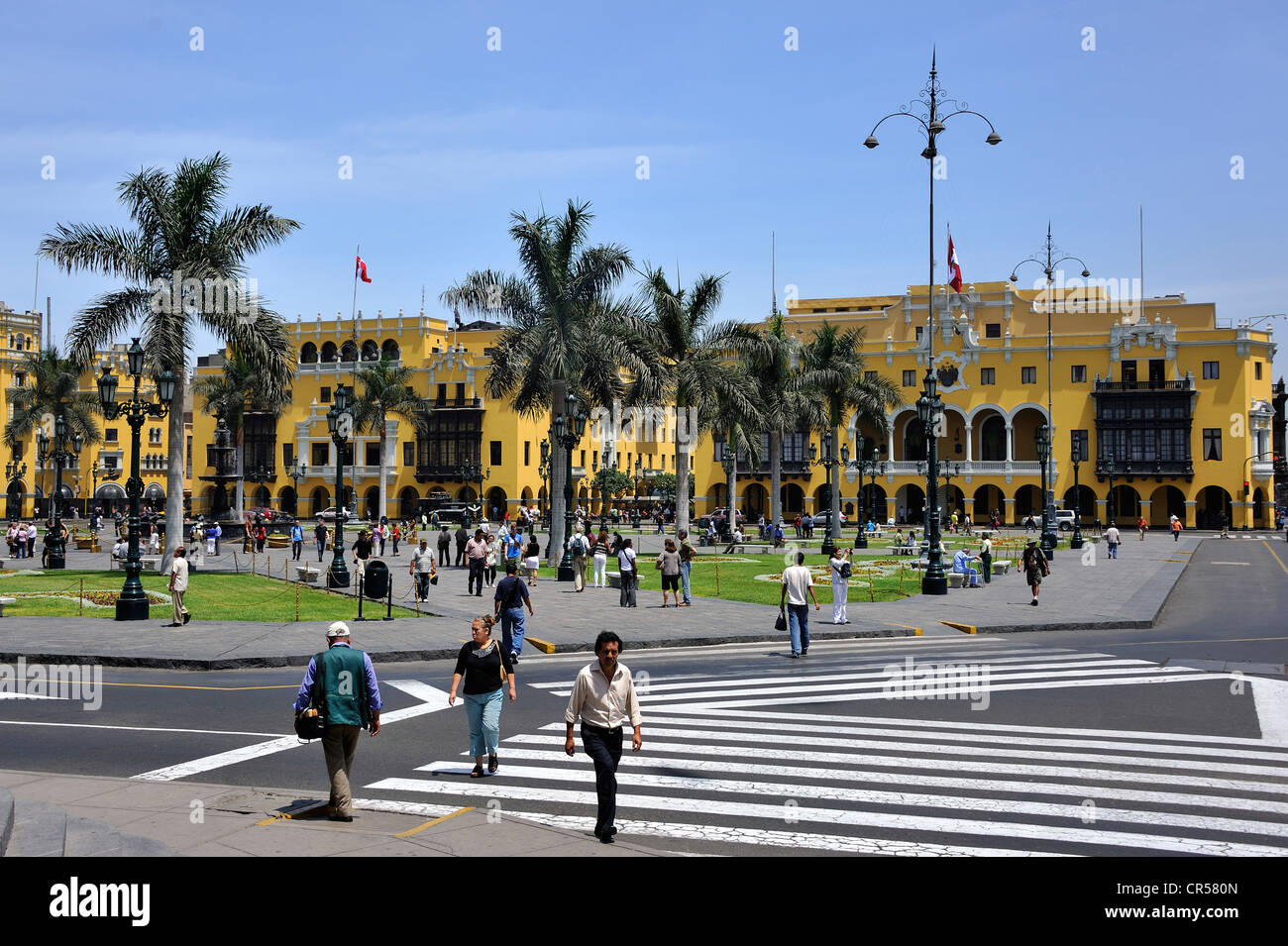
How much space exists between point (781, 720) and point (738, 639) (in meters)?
7.50

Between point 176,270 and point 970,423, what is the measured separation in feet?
211

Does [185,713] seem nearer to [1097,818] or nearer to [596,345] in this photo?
[1097,818]

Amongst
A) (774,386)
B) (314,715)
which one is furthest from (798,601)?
(774,386)

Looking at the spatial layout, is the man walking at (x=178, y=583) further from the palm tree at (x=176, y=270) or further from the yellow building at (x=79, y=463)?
the yellow building at (x=79, y=463)

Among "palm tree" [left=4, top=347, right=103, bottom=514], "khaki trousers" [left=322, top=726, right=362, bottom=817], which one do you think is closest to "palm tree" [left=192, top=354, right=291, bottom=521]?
"palm tree" [left=4, top=347, right=103, bottom=514]

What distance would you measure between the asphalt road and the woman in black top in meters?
0.34

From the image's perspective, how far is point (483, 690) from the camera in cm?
979

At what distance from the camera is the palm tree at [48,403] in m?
81.4

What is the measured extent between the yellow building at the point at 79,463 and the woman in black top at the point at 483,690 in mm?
89418

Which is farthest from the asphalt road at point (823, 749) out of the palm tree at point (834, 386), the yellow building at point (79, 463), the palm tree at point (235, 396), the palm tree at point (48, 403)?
the yellow building at point (79, 463)

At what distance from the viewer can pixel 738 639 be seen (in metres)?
20.1

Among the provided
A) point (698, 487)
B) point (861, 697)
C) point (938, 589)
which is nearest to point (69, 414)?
point (698, 487)

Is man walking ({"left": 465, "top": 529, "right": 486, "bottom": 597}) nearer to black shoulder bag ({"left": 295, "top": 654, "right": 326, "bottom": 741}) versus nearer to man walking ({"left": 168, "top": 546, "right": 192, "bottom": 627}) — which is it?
man walking ({"left": 168, "top": 546, "right": 192, "bottom": 627})
